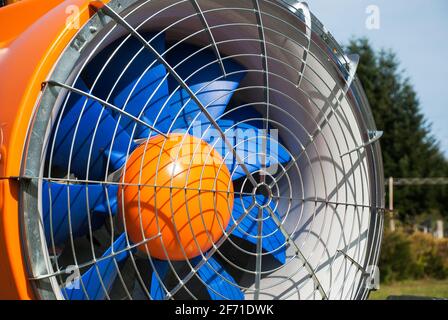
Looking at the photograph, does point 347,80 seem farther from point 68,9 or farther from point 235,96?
point 68,9

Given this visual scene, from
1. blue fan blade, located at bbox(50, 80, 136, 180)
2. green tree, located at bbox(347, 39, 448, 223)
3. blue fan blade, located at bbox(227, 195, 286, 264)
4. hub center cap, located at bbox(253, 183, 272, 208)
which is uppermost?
green tree, located at bbox(347, 39, 448, 223)

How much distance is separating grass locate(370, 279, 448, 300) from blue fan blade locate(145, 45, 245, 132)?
14.1 feet

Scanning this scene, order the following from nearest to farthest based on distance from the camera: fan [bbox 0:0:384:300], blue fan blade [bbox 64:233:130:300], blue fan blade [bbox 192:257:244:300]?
fan [bbox 0:0:384:300] < blue fan blade [bbox 64:233:130:300] < blue fan blade [bbox 192:257:244:300]

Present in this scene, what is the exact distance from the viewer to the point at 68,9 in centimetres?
216

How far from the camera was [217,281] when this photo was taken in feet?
9.41

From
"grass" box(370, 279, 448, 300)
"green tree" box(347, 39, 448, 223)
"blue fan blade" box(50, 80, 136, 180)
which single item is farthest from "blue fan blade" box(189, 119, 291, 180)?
"green tree" box(347, 39, 448, 223)

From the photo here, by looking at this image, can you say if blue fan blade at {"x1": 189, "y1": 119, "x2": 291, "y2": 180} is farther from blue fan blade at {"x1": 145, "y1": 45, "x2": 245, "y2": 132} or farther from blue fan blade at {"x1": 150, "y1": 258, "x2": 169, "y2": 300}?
blue fan blade at {"x1": 150, "y1": 258, "x2": 169, "y2": 300}

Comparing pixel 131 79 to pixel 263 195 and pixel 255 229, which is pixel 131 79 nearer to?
pixel 263 195

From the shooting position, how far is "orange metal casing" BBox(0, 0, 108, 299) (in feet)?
6.39

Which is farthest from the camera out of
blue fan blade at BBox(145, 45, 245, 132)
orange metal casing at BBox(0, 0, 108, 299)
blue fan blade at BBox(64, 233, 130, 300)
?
blue fan blade at BBox(145, 45, 245, 132)

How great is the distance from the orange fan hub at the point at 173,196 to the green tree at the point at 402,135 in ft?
48.8

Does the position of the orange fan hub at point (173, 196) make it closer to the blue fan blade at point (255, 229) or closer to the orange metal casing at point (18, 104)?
the blue fan blade at point (255, 229)

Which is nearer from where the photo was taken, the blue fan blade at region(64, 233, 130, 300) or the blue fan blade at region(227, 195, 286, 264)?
the blue fan blade at region(64, 233, 130, 300)
